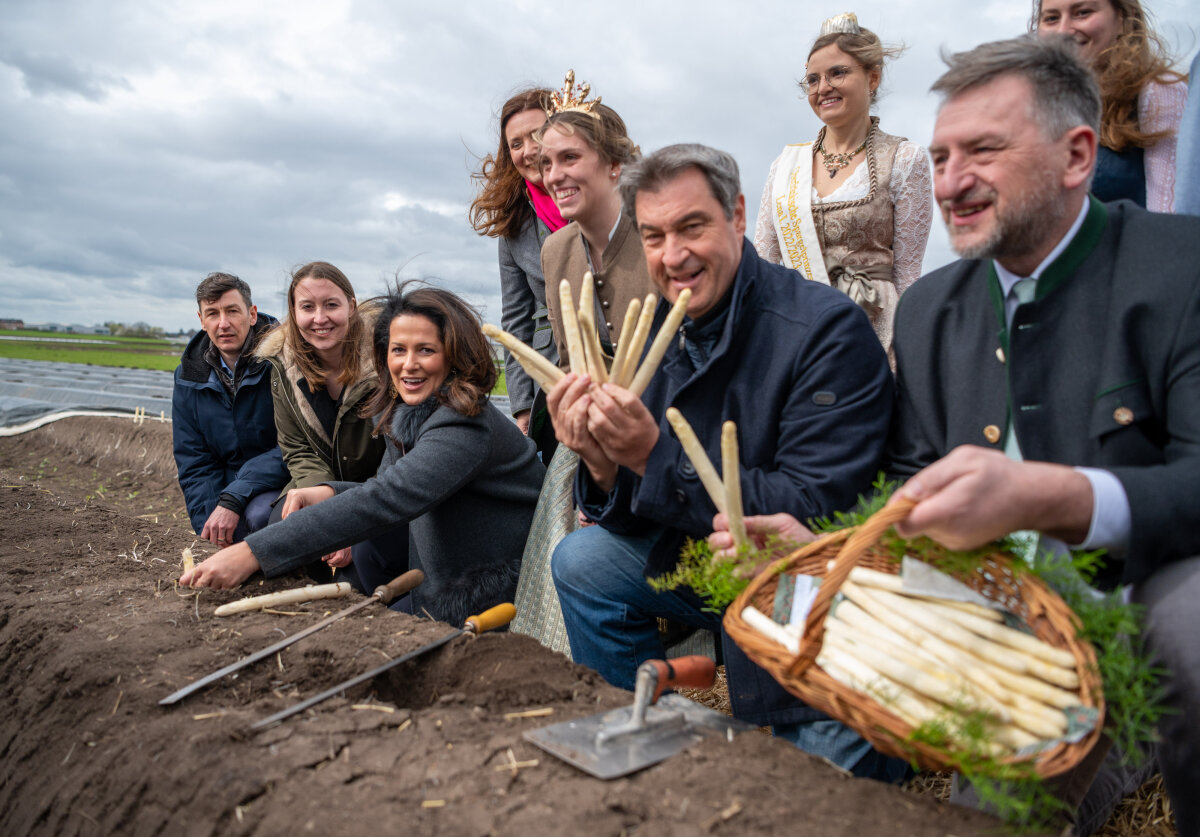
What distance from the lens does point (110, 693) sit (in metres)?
2.25

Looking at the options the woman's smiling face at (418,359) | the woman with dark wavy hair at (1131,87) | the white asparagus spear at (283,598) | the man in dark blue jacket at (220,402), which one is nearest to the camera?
the woman with dark wavy hair at (1131,87)

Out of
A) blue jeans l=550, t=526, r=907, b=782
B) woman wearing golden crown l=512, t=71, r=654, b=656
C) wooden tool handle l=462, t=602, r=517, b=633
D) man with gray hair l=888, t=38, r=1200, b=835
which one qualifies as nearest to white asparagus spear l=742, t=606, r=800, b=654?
man with gray hair l=888, t=38, r=1200, b=835

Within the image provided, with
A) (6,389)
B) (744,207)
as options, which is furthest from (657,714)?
(6,389)

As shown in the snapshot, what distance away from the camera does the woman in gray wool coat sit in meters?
3.04

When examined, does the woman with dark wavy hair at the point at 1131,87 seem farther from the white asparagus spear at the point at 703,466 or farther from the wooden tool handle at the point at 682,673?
the wooden tool handle at the point at 682,673

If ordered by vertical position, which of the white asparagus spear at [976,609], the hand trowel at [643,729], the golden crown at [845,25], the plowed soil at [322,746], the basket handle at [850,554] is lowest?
the plowed soil at [322,746]

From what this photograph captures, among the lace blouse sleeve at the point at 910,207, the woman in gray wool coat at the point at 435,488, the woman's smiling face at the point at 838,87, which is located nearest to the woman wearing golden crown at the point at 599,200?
the woman in gray wool coat at the point at 435,488

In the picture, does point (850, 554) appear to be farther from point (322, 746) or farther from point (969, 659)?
point (322, 746)

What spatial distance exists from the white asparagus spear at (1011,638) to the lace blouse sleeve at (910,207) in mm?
1945

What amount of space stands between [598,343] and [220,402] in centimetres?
351

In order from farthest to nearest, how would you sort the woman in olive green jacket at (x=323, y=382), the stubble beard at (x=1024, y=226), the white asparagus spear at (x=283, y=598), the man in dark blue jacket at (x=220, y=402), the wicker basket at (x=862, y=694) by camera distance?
the man in dark blue jacket at (x=220, y=402)
the woman in olive green jacket at (x=323, y=382)
the white asparagus spear at (x=283, y=598)
the stubble beard at (x=1024, y=226)
the wicker basket at (x=862, y=694)

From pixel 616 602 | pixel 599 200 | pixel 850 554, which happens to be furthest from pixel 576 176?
pixel 850 554

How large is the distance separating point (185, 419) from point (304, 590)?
2429mm

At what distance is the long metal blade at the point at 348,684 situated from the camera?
6.45ft
